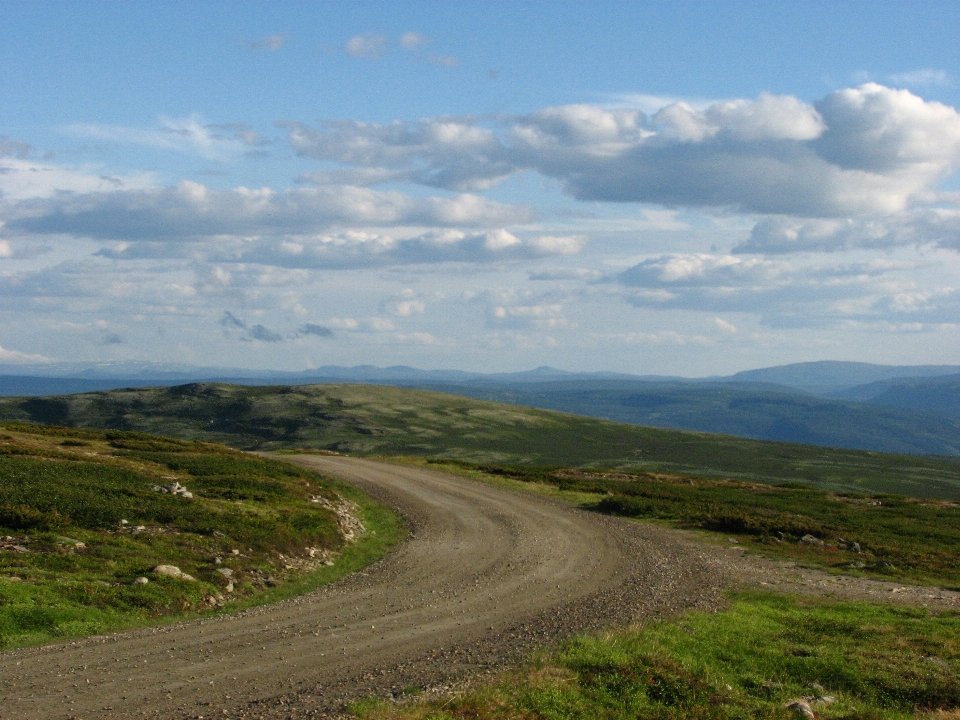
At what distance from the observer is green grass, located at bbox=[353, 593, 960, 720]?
1553 centimetres

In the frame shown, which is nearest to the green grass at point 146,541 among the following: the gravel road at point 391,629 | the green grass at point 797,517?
the gravel road at point 391,629

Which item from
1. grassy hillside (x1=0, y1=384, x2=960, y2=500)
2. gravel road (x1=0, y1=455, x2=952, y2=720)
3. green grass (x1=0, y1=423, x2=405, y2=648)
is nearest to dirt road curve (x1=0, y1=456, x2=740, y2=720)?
gravel road (x1=0, y1=455, x2=952, y2=720)

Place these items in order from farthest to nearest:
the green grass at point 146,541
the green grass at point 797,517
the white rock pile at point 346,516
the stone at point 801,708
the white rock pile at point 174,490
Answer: the green grass at point 797,517
the white rock pile at point 174,490
the white rock pile at point 346,516
the green grass at point 146,541
the stone at point 801,708

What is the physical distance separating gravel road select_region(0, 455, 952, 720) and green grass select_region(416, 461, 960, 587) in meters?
5.78

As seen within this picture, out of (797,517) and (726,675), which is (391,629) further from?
(797,517)

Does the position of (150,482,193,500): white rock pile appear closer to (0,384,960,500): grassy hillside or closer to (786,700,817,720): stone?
(786,700,817,720): stone

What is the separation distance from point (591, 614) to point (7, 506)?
2044 centimetres

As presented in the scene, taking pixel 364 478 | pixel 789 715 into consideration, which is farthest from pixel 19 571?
pixel 364 478

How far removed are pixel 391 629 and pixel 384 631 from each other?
28 cm

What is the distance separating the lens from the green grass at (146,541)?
19328 millimetres

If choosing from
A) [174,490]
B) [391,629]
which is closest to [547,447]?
[174,490]

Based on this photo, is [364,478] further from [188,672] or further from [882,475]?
[882,475]

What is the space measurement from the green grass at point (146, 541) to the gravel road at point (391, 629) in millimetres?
1363

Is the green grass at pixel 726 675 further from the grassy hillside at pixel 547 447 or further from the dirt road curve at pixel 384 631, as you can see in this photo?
the grassy hillside at pixel 547 447
